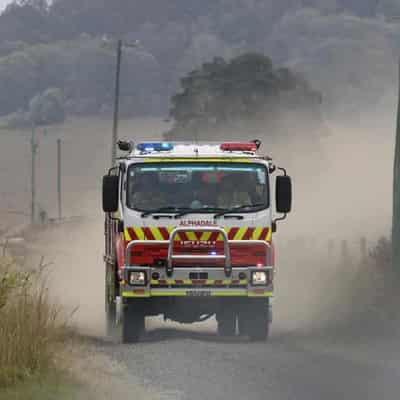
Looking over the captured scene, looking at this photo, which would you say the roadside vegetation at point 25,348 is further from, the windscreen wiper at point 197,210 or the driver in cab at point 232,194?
the driver in cab at point 232,194

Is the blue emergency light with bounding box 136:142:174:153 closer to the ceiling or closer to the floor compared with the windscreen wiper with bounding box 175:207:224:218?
closer to the ceiling

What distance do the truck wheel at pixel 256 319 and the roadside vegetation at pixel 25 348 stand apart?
A: 5052mm

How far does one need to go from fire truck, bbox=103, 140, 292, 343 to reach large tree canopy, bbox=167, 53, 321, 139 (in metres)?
81.5

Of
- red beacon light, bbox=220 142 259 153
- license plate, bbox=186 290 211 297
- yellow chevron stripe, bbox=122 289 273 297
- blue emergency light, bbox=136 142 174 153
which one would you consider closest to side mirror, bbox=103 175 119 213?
blue emergency light, bbox=136 142 174 153

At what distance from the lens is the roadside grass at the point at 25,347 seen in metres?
13.2

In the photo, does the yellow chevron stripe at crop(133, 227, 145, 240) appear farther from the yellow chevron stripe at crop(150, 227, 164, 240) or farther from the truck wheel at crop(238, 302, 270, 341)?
the truck wheel at crop(238, 302, 270, 341)

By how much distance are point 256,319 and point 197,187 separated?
2.04 meters

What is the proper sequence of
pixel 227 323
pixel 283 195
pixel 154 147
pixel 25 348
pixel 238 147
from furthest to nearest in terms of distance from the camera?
1. pixel 227 323
2. pixel 238 147
3. pixel 154 147
4. pixel 283 195
5. pixel 25 348

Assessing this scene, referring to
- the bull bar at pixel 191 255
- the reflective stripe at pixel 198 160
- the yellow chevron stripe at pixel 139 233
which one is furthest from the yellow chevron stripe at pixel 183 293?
the reflective stripe at pixel 198 160

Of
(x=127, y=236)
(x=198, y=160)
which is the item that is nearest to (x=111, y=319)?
(x=127, y=236)

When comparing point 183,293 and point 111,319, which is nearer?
point 183,293

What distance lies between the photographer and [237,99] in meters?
105

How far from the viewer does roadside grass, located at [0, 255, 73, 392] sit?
13188 mm

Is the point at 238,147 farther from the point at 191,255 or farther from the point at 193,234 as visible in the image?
the point at 191,255
